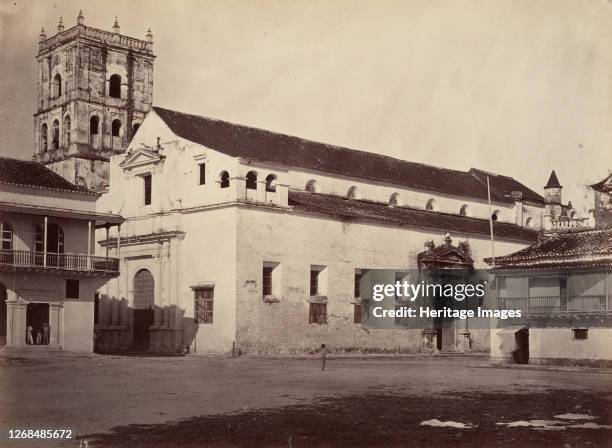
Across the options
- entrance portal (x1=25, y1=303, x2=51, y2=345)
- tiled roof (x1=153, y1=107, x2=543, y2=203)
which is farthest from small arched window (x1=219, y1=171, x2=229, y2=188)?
entrance portal (x1=25, y1=303, x2=51, y2=345)

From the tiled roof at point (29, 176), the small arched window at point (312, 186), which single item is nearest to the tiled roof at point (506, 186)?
the small arched window at point (312, 186)

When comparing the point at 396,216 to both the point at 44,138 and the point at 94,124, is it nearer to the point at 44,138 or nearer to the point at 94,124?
the point at 94,124

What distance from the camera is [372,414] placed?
625 inches

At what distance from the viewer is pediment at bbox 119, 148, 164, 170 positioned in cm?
4059

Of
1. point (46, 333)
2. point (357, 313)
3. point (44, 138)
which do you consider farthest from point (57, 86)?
point (46, 333)

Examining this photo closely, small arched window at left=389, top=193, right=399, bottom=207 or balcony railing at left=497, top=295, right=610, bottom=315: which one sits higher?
small arched window at left=389, top=193, right=399, bottom=207

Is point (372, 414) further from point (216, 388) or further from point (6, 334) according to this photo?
point (6, 334)

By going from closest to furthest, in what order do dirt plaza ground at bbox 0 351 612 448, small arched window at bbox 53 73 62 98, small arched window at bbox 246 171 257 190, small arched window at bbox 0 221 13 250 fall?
dirt plaza ground at bbox 0 351 612 448 < small arched window at bbox 0 221 13 250 < small arched window at bbox 246 171 257 190 < small arched window at bbox 53 73 62 98

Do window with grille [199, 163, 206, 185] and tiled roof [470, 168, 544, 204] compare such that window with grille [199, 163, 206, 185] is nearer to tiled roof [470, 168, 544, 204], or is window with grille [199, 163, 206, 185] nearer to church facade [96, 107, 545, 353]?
church facade [96, 107, 545, 353]

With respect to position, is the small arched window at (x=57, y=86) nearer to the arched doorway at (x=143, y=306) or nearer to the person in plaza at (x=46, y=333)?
the arched doorway at (x=143, y=306)

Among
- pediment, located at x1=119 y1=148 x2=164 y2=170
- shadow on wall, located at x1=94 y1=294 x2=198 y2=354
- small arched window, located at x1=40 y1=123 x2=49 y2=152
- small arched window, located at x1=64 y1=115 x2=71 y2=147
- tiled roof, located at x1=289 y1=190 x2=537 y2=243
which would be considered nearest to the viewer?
shadow on wall, located at x1=94 y1=294 x2=198 y2=354

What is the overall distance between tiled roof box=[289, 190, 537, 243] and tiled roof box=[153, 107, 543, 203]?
1637mm

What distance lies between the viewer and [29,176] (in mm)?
32531

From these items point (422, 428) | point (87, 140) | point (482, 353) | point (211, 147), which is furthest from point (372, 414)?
point (87, 140)
